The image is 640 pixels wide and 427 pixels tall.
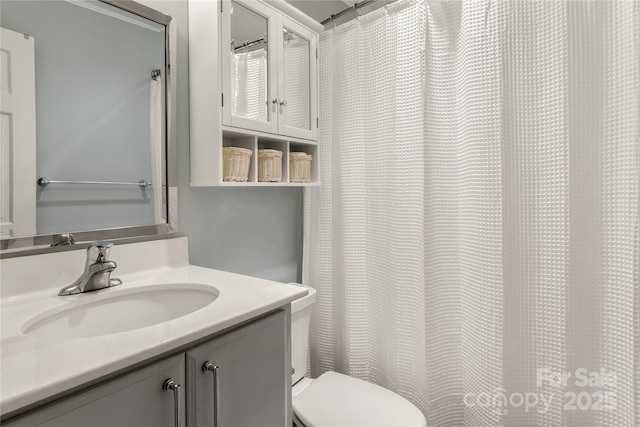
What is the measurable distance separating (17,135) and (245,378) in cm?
86

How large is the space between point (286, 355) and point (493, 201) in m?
0.89

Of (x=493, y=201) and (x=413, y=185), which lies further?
(x=413, y=185)

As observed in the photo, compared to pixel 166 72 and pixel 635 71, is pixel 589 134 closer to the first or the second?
pixel 635 71

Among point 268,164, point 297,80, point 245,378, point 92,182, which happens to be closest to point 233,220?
point 268,164

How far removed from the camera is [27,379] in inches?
19.8

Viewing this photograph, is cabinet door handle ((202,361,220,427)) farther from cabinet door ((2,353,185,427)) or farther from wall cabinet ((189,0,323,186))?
wall cabinet ((189,0,323,186))

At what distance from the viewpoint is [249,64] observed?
1294mm

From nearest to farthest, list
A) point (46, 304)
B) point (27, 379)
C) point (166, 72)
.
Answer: point (27, 379) → point (46, 304) → point (166, 72)

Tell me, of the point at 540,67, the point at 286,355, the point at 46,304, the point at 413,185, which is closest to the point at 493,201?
the point at 413,185

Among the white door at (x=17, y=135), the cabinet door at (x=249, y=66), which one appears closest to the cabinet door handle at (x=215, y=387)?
the white door at (x=17, y=135)

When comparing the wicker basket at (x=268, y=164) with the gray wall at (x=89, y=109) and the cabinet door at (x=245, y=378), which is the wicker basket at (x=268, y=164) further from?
the cabinet door at (x=245, y=378)

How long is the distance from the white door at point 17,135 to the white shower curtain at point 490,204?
3.72 ft

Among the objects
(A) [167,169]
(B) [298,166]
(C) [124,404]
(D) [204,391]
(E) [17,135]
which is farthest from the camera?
(B) [298,166]

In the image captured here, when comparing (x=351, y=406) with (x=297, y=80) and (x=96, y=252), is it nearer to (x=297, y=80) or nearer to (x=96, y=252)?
(x=96, y=252)
